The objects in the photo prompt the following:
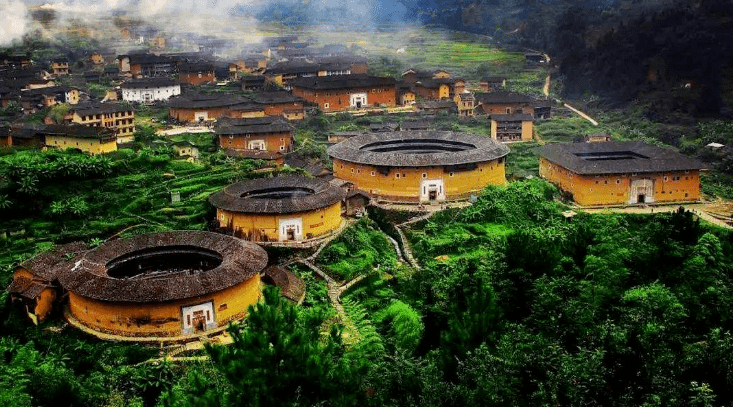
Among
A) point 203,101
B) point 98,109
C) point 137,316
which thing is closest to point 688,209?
point 137,316

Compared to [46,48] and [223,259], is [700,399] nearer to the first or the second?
[223,259]

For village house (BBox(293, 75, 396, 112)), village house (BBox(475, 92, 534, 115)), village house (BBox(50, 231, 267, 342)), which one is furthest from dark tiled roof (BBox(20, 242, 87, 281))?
village house (BBox(475, 92, 534, 115))

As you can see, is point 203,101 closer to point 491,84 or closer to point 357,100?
point 357,100

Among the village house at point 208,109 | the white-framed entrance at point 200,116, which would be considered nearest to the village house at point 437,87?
the village house at point 208,109

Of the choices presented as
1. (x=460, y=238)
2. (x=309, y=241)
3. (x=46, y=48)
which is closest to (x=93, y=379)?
(x=309, y=241)

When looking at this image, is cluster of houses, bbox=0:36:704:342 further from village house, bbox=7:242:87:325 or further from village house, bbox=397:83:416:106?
village house, bbox=397:83:416:106

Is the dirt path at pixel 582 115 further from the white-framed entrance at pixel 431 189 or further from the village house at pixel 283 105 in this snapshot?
the white-framed entrance at pixel 431 189
